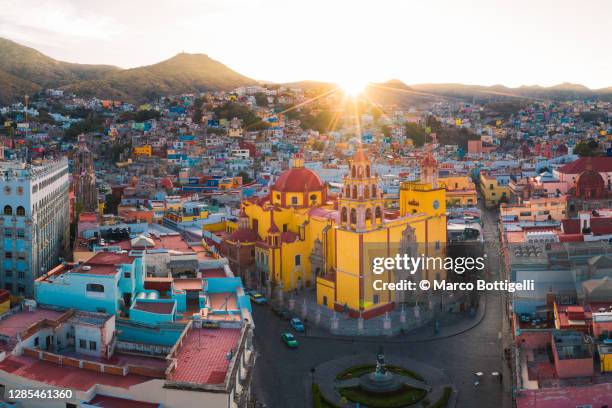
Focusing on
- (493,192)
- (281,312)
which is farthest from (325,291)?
(493,192)

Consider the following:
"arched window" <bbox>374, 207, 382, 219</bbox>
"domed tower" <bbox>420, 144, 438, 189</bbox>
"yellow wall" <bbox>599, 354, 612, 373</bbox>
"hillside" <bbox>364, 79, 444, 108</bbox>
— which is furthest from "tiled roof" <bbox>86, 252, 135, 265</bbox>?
"hillside" <bbox>364, 79, 444, 108</bbox>

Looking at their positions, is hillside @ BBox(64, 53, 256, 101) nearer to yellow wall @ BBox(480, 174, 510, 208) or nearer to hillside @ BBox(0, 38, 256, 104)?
hillside @ BBox(0, 38, 256, 104)

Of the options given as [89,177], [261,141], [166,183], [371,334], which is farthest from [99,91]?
[371,334]

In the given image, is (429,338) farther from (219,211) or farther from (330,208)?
(219,211)

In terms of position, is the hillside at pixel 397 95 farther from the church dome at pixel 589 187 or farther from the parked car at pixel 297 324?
the parked car at pixel 297 324

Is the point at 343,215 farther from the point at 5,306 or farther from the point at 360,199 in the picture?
the point at 5,306
